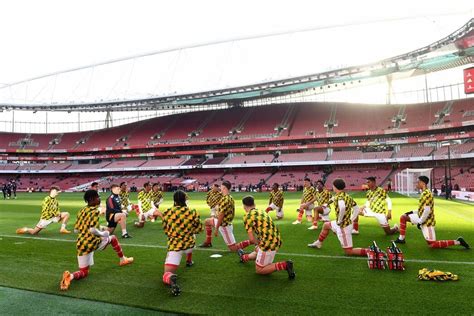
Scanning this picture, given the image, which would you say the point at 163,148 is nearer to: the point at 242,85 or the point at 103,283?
the point at 242,85

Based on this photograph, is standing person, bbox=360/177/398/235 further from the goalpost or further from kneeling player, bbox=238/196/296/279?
the goalpost

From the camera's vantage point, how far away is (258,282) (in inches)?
290

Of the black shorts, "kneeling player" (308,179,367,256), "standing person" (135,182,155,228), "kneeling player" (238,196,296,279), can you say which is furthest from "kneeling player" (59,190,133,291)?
Result: "standing person" (135,182,155,228)

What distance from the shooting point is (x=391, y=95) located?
6506 cm

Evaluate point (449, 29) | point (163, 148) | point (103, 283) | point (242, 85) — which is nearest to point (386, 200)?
point (103, 283)

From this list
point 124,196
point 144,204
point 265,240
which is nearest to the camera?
point 265,240

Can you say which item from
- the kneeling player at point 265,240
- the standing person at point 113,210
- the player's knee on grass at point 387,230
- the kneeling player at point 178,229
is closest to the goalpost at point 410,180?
the player's knee on grass at point 387,230

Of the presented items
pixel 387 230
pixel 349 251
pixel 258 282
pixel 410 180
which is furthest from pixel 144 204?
pixel 410 180

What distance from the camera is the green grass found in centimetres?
599

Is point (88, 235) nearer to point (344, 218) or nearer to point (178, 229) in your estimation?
point (178, 229)

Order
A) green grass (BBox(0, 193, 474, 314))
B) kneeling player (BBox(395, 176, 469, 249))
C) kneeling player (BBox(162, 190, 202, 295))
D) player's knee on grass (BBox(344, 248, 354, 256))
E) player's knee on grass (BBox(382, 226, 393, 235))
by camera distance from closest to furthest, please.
→ green grass (BBox(0, 193, 474, 314))
kneeling player (BBox(162, 190, 202, 295))
player's knee on grass (BBox(344, 248, 354, 256))
kneeling player (BBox(395, 176, 469, 249))
player's knee on grass (BBox(382, 226, 393, 235))

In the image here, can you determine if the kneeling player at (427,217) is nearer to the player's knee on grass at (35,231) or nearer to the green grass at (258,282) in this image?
the green grass at (258,282)

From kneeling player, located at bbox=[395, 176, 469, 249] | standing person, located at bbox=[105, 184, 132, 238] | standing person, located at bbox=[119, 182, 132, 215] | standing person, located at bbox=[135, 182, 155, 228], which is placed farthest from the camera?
standing person, located at bbox=[135, 182, 155, 228]

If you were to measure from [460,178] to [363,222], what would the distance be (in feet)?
121
